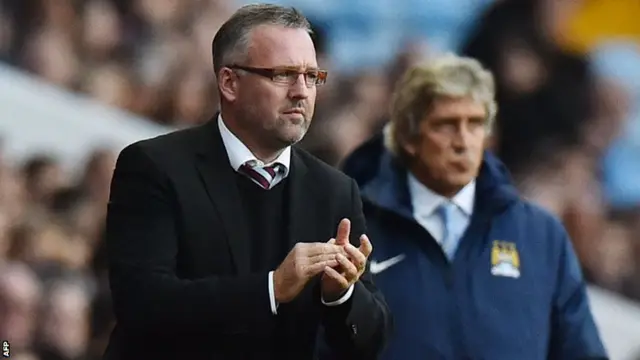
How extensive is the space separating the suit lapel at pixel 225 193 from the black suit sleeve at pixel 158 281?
5 centimetres

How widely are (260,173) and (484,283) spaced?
87cm

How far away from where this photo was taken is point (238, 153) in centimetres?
195

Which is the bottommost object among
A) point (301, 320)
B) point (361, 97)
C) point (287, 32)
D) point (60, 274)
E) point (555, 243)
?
point (60, 274)

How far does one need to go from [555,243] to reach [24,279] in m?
1.94

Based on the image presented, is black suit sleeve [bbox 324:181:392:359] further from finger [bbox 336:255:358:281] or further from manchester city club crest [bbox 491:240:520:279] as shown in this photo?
manchester city club crest [bbox 491:240:520:279]

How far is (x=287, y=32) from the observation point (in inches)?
74.6

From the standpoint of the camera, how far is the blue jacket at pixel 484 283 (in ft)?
8.63

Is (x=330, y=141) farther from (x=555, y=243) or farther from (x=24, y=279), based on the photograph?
(x=555, y=243)

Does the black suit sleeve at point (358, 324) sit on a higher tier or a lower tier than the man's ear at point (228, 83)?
lower

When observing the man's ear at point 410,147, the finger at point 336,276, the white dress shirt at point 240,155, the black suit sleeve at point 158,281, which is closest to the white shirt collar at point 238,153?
the white dress shirt at point 240,155

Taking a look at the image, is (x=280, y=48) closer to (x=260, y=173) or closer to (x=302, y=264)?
(x=260, y=173)

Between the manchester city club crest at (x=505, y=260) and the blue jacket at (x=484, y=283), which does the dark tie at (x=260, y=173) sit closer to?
the blue jacket at (x=484, y=283)

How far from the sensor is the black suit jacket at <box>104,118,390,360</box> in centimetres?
185

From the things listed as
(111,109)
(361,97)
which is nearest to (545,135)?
(361,97)
